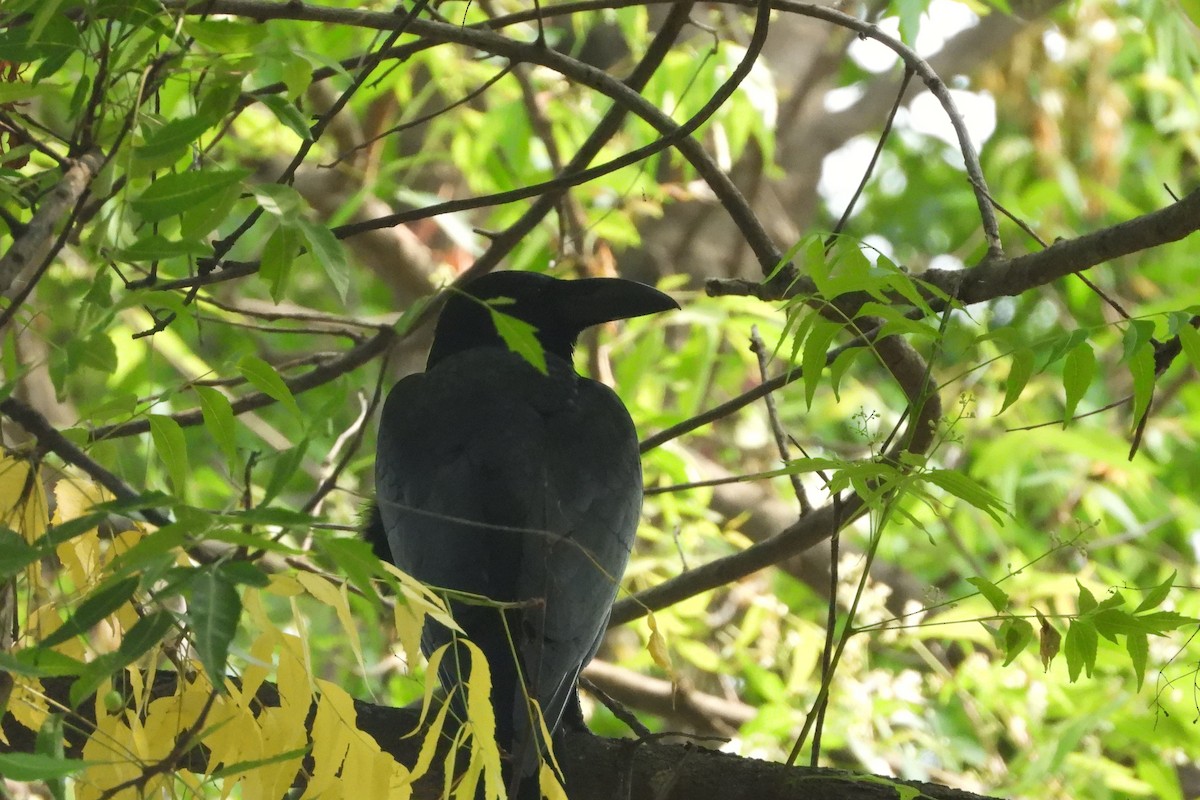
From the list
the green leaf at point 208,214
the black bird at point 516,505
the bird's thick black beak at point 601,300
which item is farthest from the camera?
the bird's thick black beak at point 601,300

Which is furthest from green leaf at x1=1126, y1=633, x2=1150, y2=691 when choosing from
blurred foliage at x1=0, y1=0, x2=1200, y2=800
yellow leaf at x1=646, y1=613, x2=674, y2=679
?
yellow leaf at x1=646, y1=613, x2=674, y2=679

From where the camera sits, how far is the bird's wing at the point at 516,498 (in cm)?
250

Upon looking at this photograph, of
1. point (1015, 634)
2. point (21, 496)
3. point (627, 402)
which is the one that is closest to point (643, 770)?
point (1015, 634)

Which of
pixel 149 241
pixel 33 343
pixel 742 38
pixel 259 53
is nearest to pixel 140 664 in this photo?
pixel 149 241

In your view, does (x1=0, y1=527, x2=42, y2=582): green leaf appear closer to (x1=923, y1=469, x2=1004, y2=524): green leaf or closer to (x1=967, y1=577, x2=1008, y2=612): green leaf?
(x1=923, y1=469, x2=1004, y2=524): green leaf

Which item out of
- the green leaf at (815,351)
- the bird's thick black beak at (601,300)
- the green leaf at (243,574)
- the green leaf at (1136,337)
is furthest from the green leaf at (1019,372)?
the bird's thick black beak at (601,300)

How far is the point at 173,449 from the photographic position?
1.68m

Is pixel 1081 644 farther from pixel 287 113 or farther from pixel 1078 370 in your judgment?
pixel 287 113

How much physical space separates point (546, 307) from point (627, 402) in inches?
32.1

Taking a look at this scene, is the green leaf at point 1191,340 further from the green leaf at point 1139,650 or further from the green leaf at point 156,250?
the green leaf at point 156,250

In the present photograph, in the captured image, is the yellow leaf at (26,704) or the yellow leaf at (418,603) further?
the yellow leaf at (26,704)

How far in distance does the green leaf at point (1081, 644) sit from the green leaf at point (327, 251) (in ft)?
3.71

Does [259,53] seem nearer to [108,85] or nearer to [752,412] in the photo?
[108,85]

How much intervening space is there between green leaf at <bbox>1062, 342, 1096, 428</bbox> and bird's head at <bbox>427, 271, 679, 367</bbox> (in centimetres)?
170
